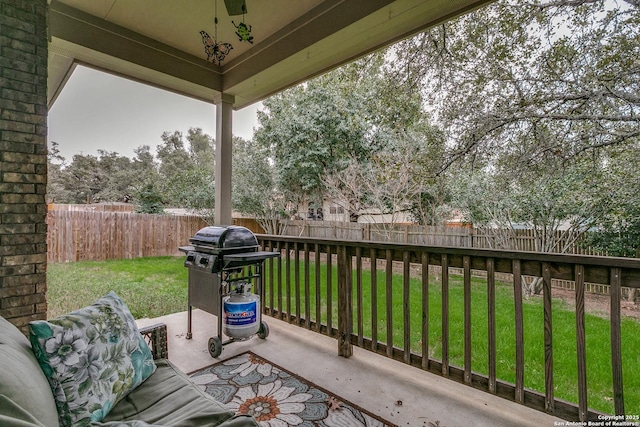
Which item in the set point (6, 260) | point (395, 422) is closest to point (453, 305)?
point (395, 422)

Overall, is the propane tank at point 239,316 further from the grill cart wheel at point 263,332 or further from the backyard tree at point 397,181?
the backyard tree at point 397,181

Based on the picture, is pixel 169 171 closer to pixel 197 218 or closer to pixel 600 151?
→ pixel 197 218

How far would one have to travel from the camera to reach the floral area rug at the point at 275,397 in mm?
1787

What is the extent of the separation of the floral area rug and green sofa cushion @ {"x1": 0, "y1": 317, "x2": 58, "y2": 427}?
3.89 ft

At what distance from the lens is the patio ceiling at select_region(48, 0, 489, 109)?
96.7 inches

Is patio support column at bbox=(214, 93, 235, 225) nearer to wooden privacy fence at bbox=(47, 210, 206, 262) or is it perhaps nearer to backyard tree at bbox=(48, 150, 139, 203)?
wooden privacy fence at bbox=(47, 210, 206, 262)

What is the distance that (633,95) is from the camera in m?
2.90

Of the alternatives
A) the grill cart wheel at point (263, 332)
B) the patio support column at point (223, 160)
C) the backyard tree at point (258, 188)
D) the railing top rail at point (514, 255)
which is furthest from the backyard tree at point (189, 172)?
the railing top rail at point (514, 255)

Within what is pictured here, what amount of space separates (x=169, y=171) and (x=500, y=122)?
30.2 ft

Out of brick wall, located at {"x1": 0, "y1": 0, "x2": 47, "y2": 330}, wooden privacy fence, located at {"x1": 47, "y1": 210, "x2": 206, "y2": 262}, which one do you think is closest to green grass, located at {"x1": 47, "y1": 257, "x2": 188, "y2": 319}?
wooden privacy fence, located at {"x1": 47, "y1": 210, "x2": 206, "y2": 262}

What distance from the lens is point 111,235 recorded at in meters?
5.49

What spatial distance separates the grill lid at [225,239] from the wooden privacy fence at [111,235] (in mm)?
3529

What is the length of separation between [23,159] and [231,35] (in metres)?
2.18

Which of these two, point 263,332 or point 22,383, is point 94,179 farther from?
point 22,383
